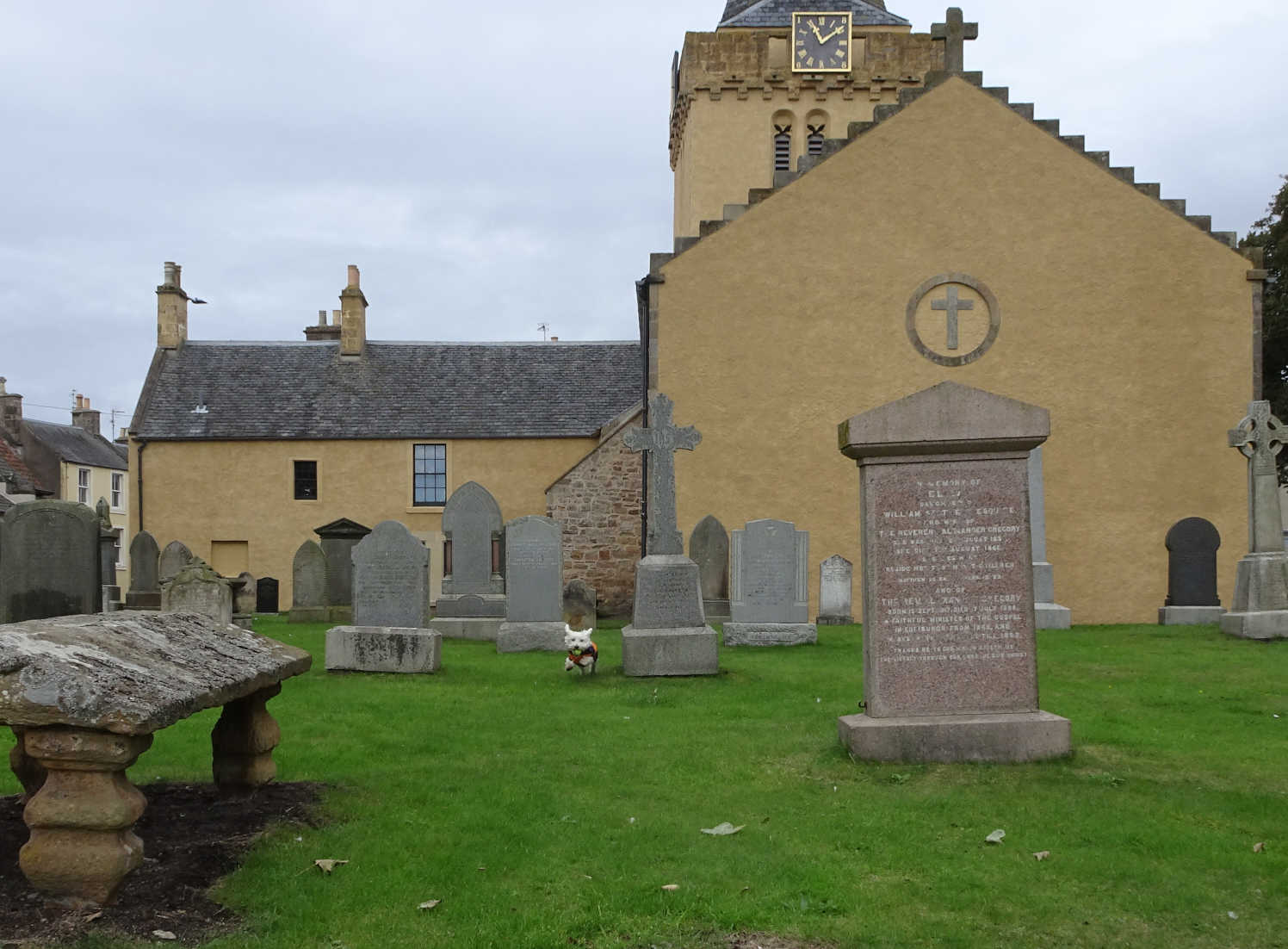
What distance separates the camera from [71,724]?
4285 mm

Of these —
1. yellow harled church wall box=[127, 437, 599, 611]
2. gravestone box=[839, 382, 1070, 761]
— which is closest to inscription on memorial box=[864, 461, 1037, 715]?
gravestone box=[839, 382, 1070, 761]

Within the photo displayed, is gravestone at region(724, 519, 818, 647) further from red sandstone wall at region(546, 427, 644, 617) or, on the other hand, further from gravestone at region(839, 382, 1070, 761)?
red sandstone wall at region(546, 427, 644, 617)

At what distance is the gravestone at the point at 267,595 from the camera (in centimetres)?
2755

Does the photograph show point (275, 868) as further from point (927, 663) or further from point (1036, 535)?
point (1036, 535)

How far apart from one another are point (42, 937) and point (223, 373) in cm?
2984

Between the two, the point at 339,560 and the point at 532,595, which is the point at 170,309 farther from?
the point at 532,595

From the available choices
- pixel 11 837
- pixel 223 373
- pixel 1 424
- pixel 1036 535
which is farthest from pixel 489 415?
pixel 11 837

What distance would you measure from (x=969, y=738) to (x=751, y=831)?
1822mm

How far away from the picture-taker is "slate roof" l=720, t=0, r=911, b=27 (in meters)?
32.3

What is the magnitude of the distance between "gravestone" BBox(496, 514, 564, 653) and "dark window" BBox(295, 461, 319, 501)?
16.1m

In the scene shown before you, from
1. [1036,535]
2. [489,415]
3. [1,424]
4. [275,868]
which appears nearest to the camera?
[275,868]

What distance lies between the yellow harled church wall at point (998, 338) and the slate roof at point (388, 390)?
370 inches

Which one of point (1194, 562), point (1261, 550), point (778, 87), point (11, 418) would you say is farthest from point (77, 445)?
point (1261, 550)

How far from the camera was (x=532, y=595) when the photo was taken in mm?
15328
